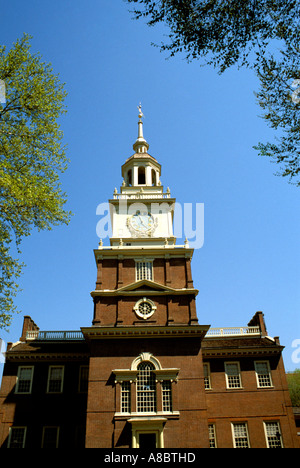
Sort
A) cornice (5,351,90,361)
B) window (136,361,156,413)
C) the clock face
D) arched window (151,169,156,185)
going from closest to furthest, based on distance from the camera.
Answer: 1. window (136,361,156,413)
2. cornice (5,351,90,361)
3. the clock face
4. arched window (151,169,156,185)

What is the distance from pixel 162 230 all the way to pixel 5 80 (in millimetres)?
17154

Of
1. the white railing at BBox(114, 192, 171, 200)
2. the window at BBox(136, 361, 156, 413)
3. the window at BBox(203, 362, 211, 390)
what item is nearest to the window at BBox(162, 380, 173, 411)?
the window at BBox(136, 361, 156, 413)

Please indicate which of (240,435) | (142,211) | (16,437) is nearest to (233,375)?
(240,435)

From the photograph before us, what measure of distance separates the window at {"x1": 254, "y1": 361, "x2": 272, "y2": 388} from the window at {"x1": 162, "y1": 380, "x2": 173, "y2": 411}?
7939 millimetres

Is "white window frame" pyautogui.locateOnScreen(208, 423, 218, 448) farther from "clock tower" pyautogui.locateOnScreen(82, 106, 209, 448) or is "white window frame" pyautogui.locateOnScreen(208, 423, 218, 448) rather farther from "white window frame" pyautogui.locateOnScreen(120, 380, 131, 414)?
"white window frame" pyautogui.locateOnScreen(120, 380, 131, 414)

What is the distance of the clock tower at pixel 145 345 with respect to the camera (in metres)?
22.2

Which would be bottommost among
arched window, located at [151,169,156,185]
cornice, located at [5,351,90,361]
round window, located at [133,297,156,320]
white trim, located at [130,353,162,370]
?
white trim, located at [130,353,162,370]

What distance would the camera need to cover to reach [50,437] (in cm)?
2659

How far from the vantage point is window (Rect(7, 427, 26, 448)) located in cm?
2628

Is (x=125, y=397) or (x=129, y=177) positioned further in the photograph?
(x=129, y=177)

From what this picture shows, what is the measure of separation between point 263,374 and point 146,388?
9727 mm

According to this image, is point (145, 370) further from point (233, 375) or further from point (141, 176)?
point (141, 176)

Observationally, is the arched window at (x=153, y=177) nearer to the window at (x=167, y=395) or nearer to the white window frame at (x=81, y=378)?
the white window frame at (x=81, y=378)

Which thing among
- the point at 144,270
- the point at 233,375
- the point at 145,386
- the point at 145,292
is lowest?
the point at 145,386
